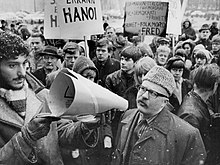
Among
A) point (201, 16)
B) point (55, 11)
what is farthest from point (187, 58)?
point (55, 11)

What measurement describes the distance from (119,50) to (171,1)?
40cm

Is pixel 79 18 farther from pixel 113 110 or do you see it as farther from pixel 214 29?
pixel 214 29

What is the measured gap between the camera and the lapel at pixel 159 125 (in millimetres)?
2801

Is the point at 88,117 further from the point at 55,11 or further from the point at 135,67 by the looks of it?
the point at 55,11

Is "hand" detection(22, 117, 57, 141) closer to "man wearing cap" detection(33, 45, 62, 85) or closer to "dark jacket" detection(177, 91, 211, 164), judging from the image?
"man wearing cap" detection(33, 45, 62, 85)

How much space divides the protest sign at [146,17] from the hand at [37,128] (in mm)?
656

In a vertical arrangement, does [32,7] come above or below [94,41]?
above

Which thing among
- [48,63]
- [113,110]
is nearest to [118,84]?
[113,110]

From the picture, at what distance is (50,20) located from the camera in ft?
9.43

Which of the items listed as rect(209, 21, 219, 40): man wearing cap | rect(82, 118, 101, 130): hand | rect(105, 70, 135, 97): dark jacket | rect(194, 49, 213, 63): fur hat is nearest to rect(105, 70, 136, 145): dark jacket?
rect(105, 70, 135, 97): dark jacket

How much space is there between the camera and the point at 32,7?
2.85m

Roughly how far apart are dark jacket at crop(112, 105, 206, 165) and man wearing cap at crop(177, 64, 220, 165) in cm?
7

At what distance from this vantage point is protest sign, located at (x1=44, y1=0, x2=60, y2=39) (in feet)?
9.39

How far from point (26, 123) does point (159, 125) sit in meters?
0.69
